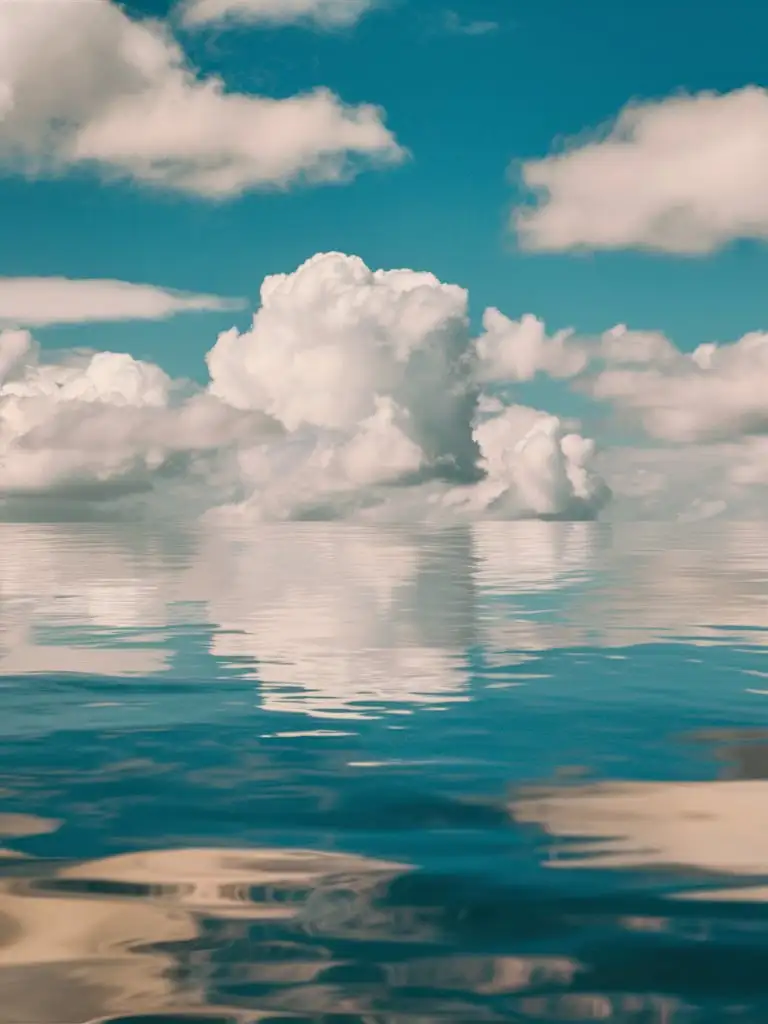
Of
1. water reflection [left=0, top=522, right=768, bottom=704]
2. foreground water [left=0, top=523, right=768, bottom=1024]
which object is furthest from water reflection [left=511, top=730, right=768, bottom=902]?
Answer: water reflection [left=0, top=522, right=768, bottom=704]

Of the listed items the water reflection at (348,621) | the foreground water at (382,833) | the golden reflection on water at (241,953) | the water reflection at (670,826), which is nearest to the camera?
the golden reflection on water at (241,953)

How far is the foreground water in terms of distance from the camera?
895cm

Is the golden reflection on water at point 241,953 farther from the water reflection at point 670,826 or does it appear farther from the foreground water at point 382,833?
the water reflection at point 670,826

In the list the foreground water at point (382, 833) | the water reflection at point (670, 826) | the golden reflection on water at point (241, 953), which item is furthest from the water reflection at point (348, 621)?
the golden reflection on water at point (241, 953)

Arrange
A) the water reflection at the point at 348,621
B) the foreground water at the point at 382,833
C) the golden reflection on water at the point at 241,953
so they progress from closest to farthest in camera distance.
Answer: the golden reflection on water at the point at 241,953 < the foreground water at the point at 382,833 < the water reflection at the point at 348,621

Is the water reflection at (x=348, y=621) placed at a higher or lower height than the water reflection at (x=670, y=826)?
higher

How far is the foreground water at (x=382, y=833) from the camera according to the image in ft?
29.4

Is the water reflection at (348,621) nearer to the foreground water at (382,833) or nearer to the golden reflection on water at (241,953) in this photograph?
the foreground water at (382,833)

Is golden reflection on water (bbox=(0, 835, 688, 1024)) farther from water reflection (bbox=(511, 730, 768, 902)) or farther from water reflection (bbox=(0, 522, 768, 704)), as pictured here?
water reflection (bbox=(0, 522, 768, 704))

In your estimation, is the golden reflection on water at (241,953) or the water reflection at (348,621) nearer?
the golden reflection on water at (241,953)

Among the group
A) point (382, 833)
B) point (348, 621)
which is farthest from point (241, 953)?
point (348, 621)

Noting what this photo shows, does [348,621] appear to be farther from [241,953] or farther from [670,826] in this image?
[241,953]

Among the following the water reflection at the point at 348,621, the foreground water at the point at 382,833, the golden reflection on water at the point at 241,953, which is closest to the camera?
the golden reflection on water at the point at 241,953

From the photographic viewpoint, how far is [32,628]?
118 ft
